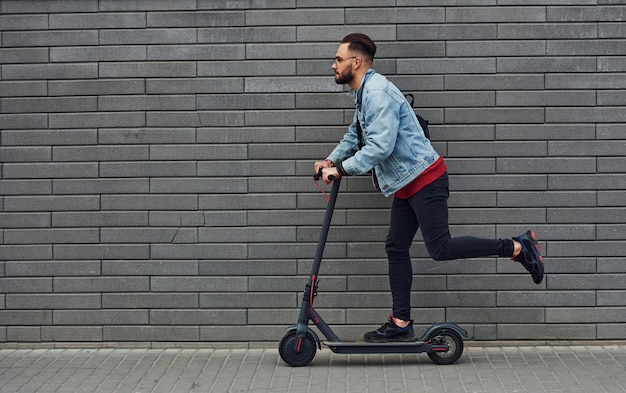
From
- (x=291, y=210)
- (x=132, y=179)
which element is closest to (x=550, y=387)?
(x=291, y=210)

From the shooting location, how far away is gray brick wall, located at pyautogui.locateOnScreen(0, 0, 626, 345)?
24.4 ft

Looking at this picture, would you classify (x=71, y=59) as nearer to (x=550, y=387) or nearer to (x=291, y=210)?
(x=291, y=210)

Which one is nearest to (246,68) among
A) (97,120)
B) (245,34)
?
(245,34)

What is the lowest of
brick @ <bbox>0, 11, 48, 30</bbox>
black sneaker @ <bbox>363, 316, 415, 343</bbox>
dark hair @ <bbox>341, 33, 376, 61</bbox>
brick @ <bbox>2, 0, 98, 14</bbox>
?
black sneaker @ <bbox>363, 316, 415, 343</bbox>

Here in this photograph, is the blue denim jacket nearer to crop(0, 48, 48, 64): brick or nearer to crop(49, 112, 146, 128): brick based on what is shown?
crop(49, 112, 146, 128): brick

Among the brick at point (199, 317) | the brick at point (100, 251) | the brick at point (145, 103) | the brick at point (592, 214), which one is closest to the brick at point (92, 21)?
the brick at point (145, 103)

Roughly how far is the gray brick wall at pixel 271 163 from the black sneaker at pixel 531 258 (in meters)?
0.53

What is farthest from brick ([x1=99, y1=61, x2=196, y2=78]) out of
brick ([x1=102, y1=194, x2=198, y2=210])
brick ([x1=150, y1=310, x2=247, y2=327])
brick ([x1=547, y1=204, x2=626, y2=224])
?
brick ([x1=547, y1=204, x2=626, y2=224])

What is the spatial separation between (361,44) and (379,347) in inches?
76.5

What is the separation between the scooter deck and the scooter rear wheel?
9 centimetres

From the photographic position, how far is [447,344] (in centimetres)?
706

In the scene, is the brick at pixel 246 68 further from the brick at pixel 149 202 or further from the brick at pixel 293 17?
the brick at pixel 149 202

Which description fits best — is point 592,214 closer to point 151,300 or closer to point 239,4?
point 239,4

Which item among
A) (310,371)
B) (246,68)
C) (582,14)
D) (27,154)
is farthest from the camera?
(27,154)
